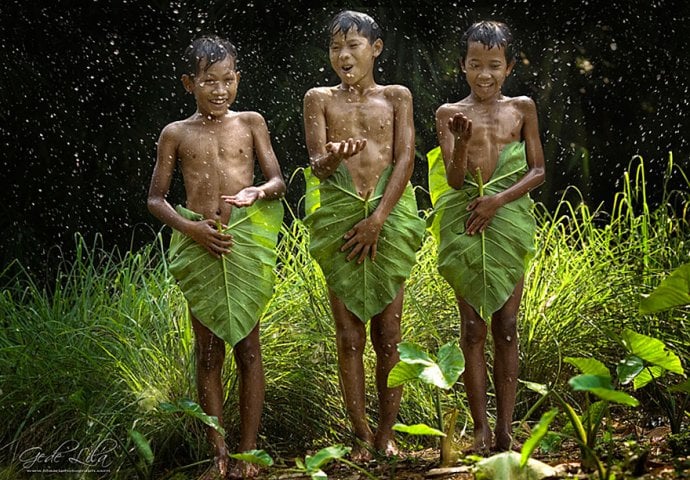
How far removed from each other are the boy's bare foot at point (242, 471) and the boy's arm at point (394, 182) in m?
0.90

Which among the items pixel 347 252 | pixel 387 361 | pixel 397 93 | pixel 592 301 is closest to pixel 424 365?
pixel 387 361

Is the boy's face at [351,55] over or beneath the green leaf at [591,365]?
over

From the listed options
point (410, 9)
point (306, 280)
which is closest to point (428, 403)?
point (306, 280)

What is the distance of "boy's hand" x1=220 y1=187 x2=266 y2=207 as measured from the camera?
4.05m

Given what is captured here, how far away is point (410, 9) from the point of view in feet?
25.3

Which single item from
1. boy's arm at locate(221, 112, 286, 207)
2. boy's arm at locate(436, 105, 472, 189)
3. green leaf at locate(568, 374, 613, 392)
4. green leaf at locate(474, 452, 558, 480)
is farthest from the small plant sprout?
boy's arm at locate(221, 112, 286, 207)

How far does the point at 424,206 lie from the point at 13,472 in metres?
3.83

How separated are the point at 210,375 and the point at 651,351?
1696 millimetres

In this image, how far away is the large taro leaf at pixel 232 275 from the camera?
411cm

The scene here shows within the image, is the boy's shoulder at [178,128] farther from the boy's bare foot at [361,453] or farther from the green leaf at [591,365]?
the green leaf at [591,365]

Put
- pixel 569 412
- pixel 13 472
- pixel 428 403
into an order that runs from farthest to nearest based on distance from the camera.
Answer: pixel 428 403
pixel 13 472
pixel 569 412

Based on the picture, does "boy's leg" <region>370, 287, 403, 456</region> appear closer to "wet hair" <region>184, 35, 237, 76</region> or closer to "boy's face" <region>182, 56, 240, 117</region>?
"boy's face" <region>182, 56, 240, 117</region>

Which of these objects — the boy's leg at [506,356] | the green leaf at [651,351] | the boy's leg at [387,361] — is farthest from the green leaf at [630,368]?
the boy's leg at [387,361]

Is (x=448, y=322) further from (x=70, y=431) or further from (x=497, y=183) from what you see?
(x=70, y=431)
